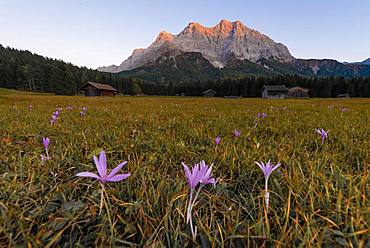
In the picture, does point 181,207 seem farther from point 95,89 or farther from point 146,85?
point 146,85

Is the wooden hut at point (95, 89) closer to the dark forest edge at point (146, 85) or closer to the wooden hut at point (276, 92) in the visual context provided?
the dark forest edge at point (146, 85)

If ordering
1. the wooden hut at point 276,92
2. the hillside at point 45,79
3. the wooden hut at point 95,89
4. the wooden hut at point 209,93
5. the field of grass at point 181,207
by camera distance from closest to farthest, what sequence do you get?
the field of grass at point 181,207
the wooden hut at point 95,89
the wooden hut at point 276,92
the hillside at point 45,79
the wooden hut at point 209,93

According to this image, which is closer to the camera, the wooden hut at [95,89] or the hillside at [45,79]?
the wooden hut at [95,89]

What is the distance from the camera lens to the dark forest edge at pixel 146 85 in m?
85.7

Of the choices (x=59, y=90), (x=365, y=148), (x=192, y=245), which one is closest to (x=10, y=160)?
(x=192, y=245)

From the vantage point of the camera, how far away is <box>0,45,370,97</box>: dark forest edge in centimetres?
8569

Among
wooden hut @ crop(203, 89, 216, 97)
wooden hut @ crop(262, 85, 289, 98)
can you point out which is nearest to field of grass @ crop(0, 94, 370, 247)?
wooden hut @ crop(262, 85, 289, 98)

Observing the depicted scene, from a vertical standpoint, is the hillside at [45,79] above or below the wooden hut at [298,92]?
above

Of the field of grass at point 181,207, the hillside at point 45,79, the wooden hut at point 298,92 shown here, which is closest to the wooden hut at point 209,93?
the wooden hut at point 298,92

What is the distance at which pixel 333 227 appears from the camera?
1032 millimetres

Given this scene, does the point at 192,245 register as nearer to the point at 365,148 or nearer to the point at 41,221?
the point at 41,221

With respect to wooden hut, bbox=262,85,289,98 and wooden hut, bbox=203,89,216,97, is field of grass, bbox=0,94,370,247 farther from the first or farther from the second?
wooden hut, bbox=203,89,216,97

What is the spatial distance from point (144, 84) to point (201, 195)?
132 metres

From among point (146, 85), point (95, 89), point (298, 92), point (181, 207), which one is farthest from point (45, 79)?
point (181, 207)
